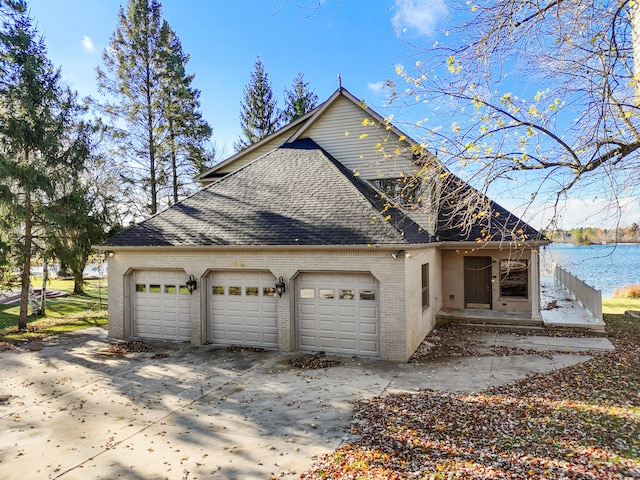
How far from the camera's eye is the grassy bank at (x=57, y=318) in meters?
15.5

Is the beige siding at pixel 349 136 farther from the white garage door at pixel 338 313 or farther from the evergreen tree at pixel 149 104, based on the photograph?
the evergreen tree at pixel 149 104

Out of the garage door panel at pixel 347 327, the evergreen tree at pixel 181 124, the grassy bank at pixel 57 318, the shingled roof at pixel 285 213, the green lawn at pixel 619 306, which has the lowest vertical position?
the green lawn at pixel 619 306

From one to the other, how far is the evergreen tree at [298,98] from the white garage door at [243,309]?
2421cm

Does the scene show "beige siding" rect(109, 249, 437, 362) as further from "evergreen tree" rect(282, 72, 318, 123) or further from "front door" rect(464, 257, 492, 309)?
"evergreen tree" rect(282, 72, 318, 123)

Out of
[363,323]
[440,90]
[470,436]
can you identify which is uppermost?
[440,90]

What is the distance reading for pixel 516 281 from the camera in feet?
53.4

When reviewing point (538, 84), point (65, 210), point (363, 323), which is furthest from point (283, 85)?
point (538, 84)

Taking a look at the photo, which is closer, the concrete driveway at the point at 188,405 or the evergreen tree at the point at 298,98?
the concrete driveway at the point at 188,405

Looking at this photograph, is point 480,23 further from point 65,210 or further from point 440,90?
point 65,210

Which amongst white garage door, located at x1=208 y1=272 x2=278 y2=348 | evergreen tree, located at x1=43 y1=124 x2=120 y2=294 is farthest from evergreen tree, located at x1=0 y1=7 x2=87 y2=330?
white garage door, located at x1=208 y1=272 x2=278 y2=348

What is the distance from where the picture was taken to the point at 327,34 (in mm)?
6047

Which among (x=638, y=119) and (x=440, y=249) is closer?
(x=638, y=119)

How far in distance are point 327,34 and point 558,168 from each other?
376 cm

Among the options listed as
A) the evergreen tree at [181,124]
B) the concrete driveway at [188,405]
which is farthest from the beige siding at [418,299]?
the evergreen tree at [181,124]
